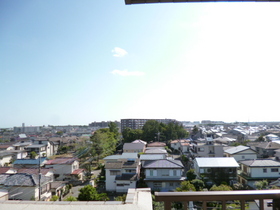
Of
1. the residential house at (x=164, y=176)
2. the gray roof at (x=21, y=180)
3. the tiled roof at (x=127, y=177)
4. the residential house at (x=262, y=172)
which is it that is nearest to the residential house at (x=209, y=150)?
the residential house at (x=262, y=172)

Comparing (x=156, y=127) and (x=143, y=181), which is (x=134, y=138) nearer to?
(x=156, y=127)

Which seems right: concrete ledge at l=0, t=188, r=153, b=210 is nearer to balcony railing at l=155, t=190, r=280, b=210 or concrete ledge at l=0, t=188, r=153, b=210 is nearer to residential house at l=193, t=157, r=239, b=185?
balcony railing at l=155, t=190, r=280, b=210

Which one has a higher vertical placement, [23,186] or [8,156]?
[23,186]

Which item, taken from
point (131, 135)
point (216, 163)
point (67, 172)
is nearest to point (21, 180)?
point (67, 172)

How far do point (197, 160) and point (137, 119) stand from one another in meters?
38.1

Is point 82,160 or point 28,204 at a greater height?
point 28,204

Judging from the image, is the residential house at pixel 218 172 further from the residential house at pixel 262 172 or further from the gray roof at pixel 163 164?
the gray roof at pixel 163 164

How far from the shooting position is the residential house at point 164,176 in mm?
9742

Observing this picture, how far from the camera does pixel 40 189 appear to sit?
7.61 m

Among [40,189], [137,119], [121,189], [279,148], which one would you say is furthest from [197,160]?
[137,119]

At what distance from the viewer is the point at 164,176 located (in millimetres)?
10062

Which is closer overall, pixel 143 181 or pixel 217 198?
pixel 217 198

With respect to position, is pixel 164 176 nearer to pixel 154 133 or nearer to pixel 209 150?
pixel 209 150

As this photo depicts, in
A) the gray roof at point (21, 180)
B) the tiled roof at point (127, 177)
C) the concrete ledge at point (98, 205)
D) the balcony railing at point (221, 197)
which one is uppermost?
the balcony railing at point (221, 197)
